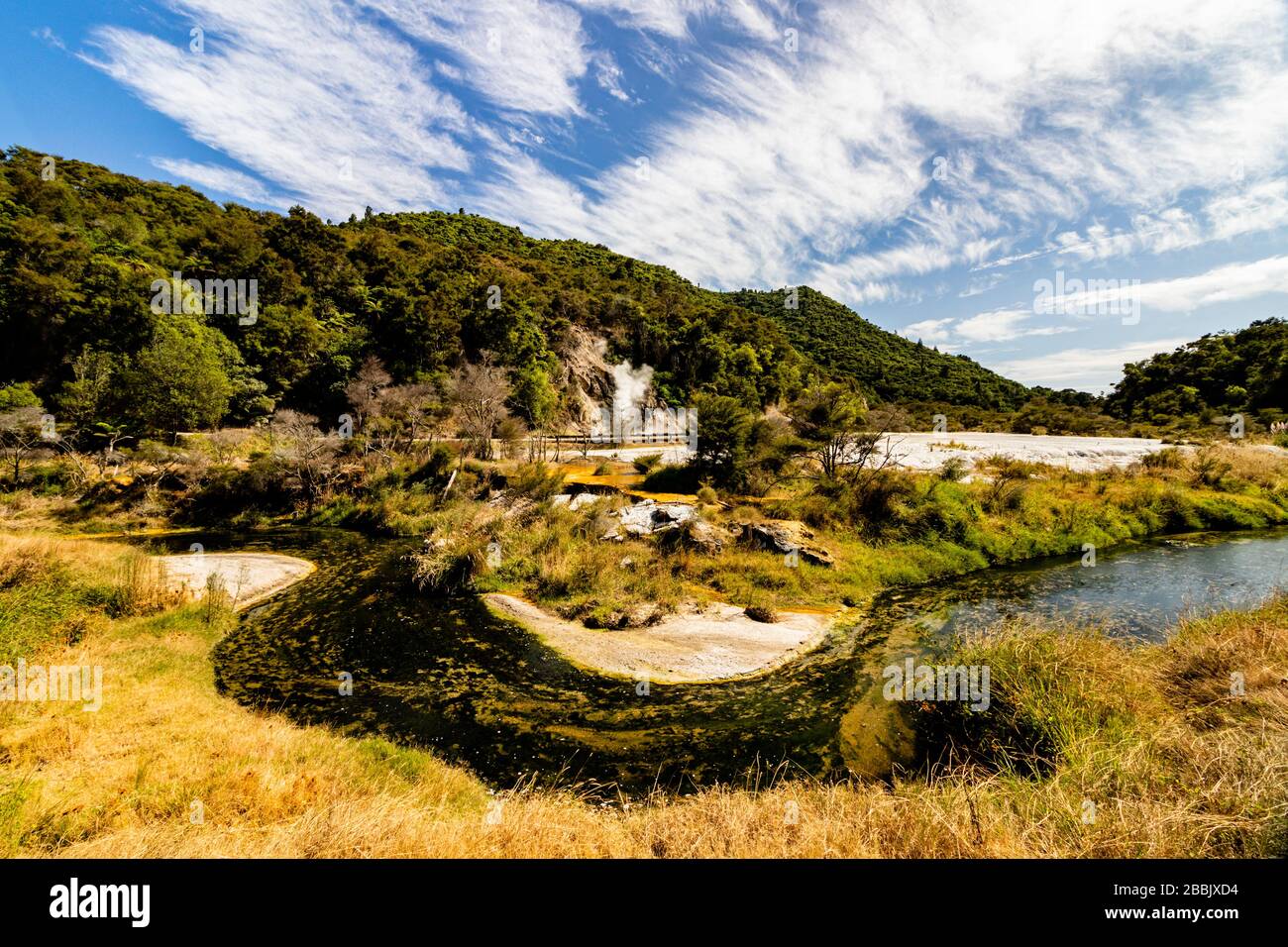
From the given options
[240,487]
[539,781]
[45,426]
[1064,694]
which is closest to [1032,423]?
[1064,694]

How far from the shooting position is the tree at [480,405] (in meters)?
34.0

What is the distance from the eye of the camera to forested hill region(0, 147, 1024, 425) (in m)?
35.6

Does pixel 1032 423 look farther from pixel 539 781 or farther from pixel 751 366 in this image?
pixel 539 781

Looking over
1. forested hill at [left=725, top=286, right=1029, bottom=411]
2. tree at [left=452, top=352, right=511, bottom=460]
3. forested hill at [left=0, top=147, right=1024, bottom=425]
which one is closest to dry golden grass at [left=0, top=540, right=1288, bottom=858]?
forested hill at [left=0, top=147, right=1024, bottom=425]

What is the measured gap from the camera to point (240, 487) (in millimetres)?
28516

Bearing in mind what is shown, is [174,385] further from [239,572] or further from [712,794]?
[712,794]

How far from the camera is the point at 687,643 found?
1275 centimetres

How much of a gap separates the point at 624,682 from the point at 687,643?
2.33m

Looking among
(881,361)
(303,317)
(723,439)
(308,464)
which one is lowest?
(308,464)

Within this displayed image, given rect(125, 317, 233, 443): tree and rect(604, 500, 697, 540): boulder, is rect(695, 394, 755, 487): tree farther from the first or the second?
rect(125, 317, 233, 443): tree

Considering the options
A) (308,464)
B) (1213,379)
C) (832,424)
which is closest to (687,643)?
(832,424)
